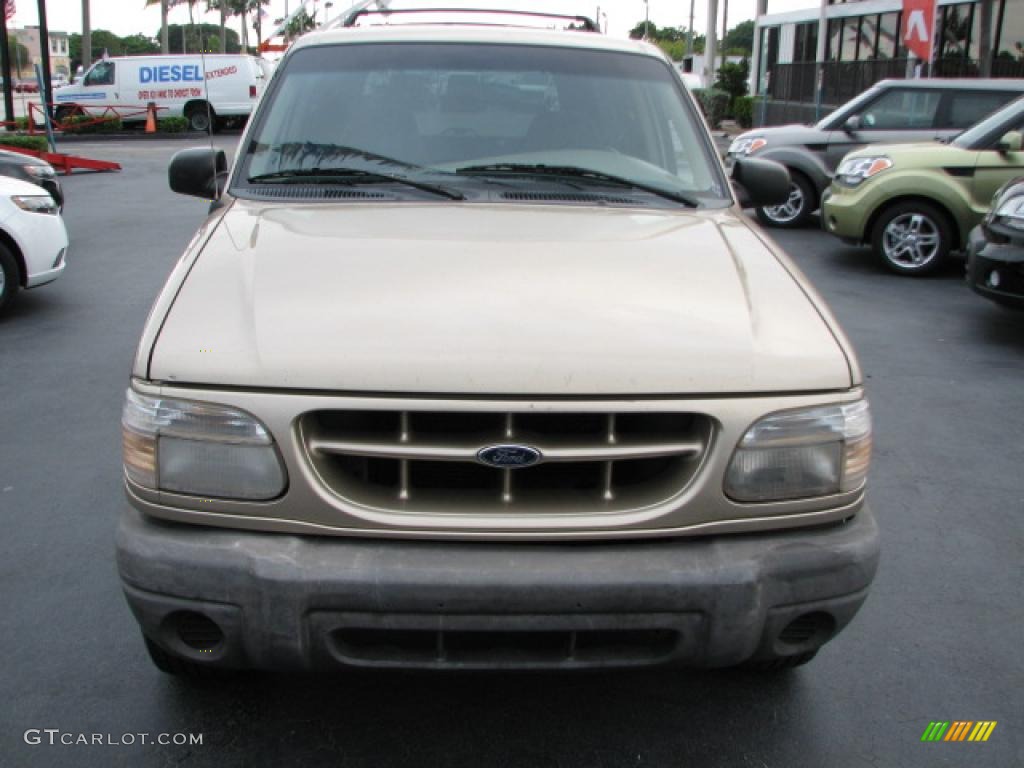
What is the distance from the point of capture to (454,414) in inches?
93.4

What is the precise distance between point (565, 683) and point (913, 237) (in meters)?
8.18

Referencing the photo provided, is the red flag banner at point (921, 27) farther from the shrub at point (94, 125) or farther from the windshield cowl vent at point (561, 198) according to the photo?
the shrub at point (94, 125)

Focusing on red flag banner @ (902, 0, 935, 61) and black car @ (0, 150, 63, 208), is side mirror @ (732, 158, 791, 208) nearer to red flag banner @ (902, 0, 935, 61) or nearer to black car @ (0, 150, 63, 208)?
black car @ (0, 150, 63, 208)

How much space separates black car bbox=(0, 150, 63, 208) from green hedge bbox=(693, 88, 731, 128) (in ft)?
90.1

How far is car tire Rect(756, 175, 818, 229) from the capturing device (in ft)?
41.5

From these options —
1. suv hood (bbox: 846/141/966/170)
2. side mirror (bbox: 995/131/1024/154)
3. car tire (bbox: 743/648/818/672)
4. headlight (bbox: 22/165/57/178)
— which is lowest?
car tire (bbox: 743/648/818/672)

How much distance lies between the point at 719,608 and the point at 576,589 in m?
0.32

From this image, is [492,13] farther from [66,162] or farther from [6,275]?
[66,162]

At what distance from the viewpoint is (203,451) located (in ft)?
7.72

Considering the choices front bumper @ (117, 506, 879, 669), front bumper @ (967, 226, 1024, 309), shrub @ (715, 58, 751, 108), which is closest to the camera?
front bumper @ (117, 506, 879, 669)

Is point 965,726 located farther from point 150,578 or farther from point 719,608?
point 150,578

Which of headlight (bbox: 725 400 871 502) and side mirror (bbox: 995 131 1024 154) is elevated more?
side mirror (bbox: 995 131 1024 154)

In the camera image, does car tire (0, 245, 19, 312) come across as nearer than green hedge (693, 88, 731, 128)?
Yes

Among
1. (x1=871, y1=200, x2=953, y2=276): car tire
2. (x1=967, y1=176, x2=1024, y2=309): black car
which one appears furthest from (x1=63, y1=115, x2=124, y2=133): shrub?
(x1=967, y1=176, x2=1024, y2=309): black car
